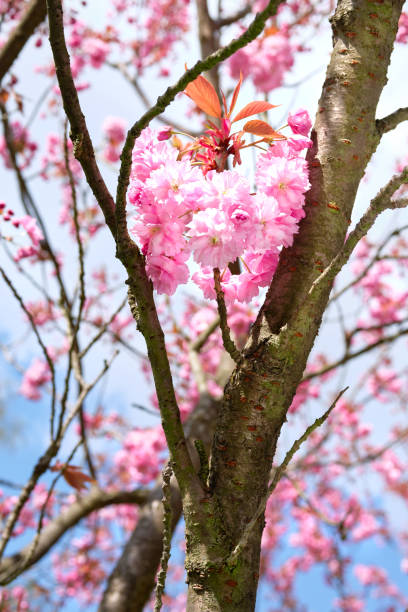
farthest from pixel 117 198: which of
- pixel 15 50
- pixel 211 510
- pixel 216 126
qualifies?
pixel 15 50

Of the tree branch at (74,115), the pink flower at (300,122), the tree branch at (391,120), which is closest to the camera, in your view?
the tree branch at (74,115)

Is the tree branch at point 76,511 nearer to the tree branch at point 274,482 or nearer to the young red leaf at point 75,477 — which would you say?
the young red leaf at point 75,477

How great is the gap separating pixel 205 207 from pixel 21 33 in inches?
73.7

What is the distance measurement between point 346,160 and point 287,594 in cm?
900

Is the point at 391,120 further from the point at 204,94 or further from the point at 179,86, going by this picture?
the point at 179,86

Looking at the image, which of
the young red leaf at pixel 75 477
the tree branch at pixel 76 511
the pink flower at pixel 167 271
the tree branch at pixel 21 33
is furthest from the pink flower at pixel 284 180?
the tree branch at pixel 76 511

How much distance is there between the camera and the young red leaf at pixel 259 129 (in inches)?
43.5

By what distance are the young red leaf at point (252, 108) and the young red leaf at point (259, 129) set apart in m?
0.02

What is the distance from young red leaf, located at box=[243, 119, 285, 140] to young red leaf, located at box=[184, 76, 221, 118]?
71 millimetres

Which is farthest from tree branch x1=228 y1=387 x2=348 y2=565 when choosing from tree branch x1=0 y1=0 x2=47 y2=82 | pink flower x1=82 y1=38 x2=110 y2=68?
pink flower x1=82 y1=38 x2=110 y2=68

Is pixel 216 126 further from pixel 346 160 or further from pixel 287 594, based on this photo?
pixel 287 594

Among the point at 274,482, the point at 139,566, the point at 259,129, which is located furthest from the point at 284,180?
the point at 139,566

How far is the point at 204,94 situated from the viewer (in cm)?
109

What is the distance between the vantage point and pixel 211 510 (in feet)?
3.46
